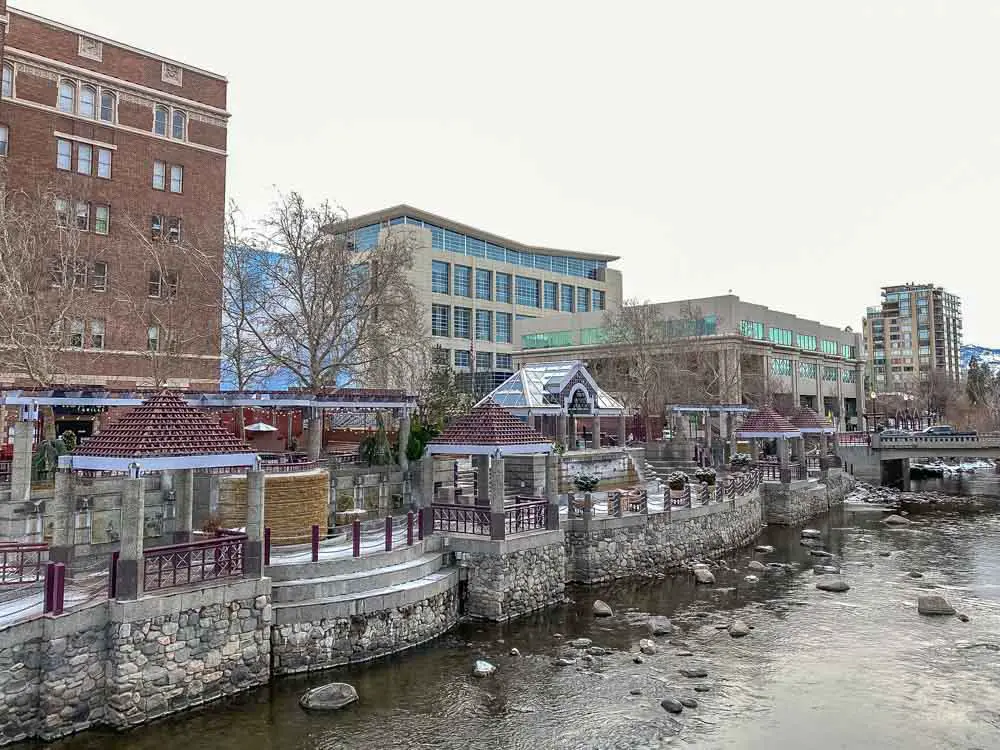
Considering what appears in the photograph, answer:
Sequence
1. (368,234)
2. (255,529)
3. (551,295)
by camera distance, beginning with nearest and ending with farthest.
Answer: (255,529) < (368,234) < (551,295)

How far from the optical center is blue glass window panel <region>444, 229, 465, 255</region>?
7270 centimetres

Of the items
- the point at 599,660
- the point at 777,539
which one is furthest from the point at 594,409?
the point at 599,660

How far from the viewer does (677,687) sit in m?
13.0

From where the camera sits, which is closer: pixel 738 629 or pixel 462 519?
pixel 738 629

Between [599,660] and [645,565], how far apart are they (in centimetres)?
817

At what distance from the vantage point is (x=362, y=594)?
1384cm

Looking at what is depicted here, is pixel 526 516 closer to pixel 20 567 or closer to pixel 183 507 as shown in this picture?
pixel 183 507

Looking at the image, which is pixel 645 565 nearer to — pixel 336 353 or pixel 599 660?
pixel 599 660

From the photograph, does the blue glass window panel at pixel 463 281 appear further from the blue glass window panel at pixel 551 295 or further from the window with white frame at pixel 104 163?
the window with white frame at pixel 104 163

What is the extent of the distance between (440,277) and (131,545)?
60.9m

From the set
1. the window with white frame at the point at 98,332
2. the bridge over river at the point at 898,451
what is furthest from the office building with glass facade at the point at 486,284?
the window with white frame at the point at 98,332

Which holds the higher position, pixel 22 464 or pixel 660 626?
pixel 22 464

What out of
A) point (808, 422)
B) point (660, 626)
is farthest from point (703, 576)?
point (808, 422)

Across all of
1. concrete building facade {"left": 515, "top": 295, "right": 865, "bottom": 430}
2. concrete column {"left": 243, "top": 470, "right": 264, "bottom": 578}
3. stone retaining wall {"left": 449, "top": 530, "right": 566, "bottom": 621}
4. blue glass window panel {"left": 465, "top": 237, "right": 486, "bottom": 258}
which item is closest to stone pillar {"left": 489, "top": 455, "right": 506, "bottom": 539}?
stone retaining wall {"left": 449, "top": 530, "right": 566, "bottom": 621}
